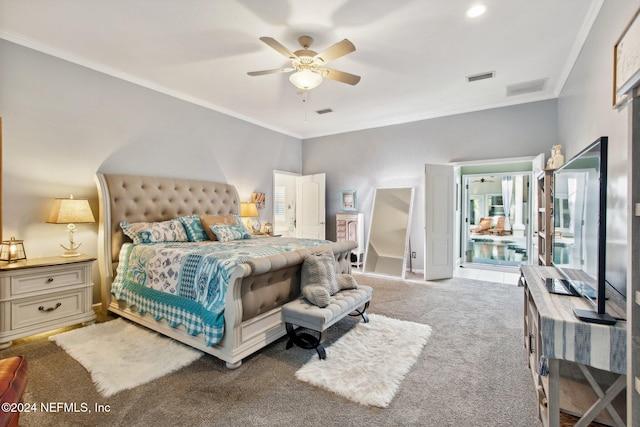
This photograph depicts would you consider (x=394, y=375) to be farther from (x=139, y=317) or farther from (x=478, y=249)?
(x=478, y=249)

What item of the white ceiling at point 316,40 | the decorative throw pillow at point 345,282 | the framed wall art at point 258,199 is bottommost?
the decorative throw pillow at point 345,282

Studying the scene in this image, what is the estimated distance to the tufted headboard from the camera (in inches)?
130

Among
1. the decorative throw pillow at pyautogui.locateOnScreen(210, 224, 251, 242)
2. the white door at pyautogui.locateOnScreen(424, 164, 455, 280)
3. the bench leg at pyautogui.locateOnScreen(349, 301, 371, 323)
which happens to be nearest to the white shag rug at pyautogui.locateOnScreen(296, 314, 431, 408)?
the bench leg at pyautogui.locateOnScreen(349, 301, 371, 323)

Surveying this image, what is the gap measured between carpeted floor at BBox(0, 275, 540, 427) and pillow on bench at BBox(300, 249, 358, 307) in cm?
43

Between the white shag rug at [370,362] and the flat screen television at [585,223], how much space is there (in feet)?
3.90

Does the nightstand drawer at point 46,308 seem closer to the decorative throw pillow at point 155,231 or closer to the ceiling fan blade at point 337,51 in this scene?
the decorative throw pillow at point 155,231

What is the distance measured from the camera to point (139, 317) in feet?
9.57

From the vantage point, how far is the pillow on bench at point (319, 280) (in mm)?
2441

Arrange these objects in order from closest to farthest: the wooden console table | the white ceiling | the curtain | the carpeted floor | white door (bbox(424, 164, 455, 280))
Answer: the wooden console table
the carpeted floor
the white ceiling
white door (bbox(424, 164, 455, 280))
the curtain

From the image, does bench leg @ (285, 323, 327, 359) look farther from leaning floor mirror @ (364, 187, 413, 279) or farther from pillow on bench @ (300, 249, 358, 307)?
leaning floor mirror @ (364, 187, 413, 279)

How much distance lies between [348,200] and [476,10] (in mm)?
4006

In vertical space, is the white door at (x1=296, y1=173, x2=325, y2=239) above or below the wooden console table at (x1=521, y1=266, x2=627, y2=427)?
above

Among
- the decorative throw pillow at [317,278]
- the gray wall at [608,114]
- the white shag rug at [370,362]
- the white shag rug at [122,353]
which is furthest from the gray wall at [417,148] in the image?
the white shag rug at [122,353]

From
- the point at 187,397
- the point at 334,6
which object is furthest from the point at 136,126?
the point at 187,397
